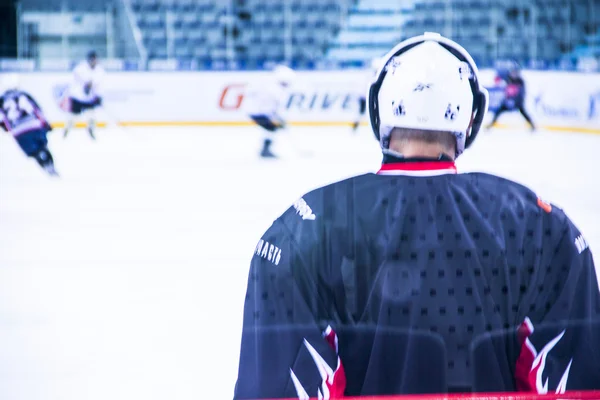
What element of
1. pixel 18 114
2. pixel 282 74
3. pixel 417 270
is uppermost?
pixel 282 74

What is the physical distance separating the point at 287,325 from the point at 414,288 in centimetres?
13

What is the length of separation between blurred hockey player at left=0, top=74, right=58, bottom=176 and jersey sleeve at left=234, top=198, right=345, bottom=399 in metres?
1.06

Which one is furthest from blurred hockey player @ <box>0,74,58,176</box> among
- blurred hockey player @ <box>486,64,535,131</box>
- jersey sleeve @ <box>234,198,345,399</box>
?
blurred hockey player @ <box>486,64,535,131</box>

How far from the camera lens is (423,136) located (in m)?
0.64

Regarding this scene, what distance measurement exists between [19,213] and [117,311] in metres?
0.76

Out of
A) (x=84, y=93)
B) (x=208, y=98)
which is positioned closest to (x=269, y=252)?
(x=84, y=93)

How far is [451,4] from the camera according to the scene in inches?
110

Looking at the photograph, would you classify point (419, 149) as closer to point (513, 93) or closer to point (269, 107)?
point (513, 93)

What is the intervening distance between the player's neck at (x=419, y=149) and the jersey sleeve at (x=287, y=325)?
0.35 ft

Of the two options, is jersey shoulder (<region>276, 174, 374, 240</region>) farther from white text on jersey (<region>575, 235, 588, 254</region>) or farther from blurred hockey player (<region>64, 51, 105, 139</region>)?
blurred hockey player (<region>64, 51, 105, 139</region>)

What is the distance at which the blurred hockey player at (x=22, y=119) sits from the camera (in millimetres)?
1557

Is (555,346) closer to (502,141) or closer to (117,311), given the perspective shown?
(117,311)

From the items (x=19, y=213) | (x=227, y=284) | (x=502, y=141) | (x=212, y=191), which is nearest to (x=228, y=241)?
(x=227, y=284)

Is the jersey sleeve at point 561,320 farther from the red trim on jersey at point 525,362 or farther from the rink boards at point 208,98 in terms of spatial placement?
the rink boards at point 208,98
